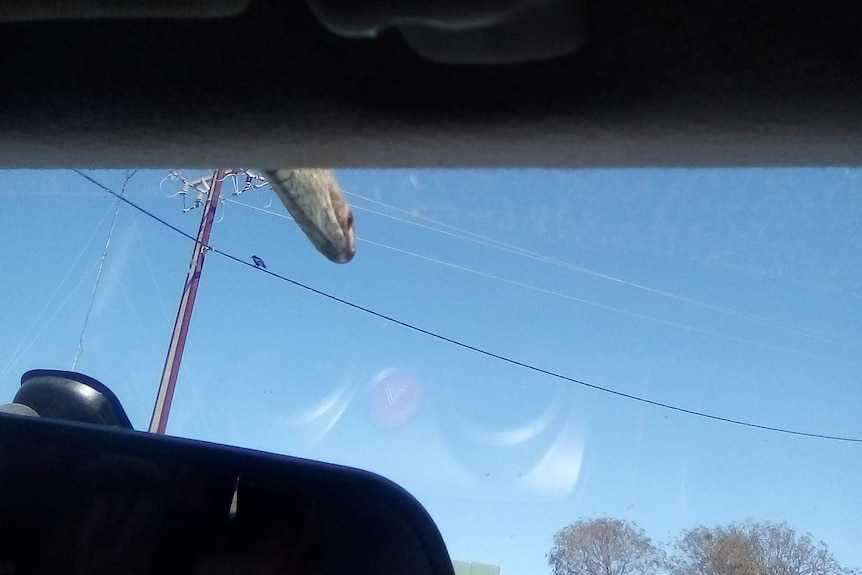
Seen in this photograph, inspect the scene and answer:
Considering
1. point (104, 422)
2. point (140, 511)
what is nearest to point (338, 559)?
point (140, 511)

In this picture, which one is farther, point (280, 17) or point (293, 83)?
point (293, 83)

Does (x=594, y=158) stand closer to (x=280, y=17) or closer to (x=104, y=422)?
(x=280, y=17)

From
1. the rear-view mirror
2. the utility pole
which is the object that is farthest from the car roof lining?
the utility pole

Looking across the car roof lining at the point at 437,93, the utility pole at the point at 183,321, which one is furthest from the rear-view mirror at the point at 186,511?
the utility pole at the point at 183,321

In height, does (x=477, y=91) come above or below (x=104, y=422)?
above

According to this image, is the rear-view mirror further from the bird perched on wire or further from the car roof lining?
the car roof lining

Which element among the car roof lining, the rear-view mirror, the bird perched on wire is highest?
the car roof lining

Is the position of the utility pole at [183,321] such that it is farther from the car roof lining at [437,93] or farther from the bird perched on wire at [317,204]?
the car roof lining at [437,93]
